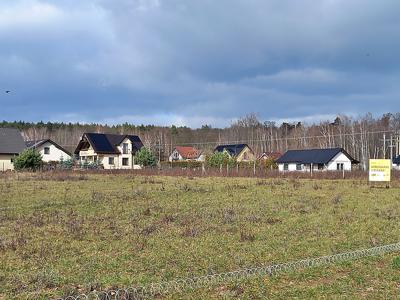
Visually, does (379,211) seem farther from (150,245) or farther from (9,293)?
(9,293)

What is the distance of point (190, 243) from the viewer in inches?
333

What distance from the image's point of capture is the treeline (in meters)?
80.2

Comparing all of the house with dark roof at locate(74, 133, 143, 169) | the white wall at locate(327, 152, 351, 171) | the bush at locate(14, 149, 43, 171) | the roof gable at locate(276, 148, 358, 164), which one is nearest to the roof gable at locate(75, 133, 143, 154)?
the house with dark roof at locate(74, 133, 143, 169)

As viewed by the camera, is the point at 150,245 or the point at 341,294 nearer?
the point at 341,294

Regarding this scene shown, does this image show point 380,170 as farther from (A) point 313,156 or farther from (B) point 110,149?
(B) point 110,149

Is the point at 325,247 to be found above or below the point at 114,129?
below

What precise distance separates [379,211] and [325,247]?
228 inches

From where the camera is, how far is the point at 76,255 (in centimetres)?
746

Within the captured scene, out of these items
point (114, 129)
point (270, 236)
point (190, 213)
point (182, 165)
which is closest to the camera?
point (270, 236)

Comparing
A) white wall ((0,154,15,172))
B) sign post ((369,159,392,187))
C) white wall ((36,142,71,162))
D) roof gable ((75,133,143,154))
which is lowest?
sign post ((369,159,392,187))

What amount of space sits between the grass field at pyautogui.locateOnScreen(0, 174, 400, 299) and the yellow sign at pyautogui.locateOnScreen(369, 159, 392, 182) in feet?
32.9

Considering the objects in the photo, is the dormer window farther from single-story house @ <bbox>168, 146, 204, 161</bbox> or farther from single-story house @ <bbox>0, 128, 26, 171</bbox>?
single-story house @ <bbox>168, 146, 204, 161</bbox>

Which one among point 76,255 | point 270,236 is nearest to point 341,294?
point 270,236

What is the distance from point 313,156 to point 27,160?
120 ft
